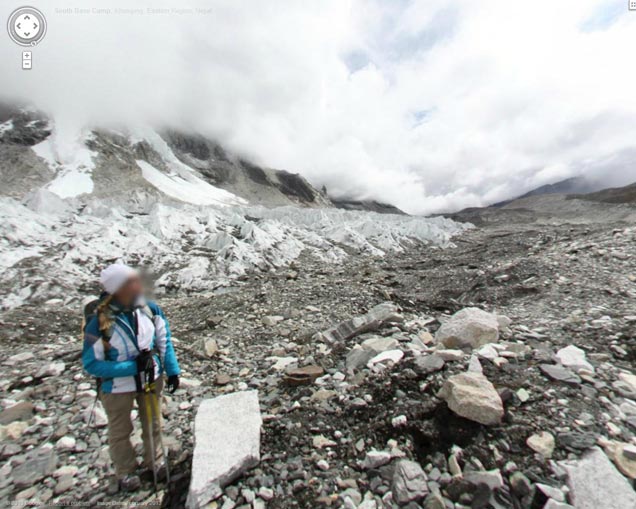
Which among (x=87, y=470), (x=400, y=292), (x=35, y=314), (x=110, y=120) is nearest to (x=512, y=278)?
(x=400, y=292)

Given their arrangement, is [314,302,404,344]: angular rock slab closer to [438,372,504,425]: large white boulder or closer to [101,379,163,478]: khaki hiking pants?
[438,372,504,425]: large white boulder

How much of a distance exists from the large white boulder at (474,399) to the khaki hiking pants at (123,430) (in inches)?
118

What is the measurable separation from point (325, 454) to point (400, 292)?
8080mm

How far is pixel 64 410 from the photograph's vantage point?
3.75 m

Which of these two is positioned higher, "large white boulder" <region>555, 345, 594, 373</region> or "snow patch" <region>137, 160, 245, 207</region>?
"snow patch" <region>137, 160, 245, 207</region>

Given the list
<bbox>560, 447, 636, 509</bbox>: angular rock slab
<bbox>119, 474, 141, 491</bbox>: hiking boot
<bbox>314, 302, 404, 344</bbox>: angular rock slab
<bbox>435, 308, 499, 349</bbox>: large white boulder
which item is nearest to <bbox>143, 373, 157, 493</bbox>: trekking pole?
<bbox>119, 474, 141, 491</bbox>: hiking boot

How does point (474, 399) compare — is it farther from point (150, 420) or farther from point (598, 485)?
point (150, 420)

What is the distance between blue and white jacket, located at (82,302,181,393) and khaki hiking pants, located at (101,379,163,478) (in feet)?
0.37

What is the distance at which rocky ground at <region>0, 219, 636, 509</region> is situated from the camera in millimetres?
2193

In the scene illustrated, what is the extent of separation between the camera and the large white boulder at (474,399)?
2.52 meters

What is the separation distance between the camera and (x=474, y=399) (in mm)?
2604

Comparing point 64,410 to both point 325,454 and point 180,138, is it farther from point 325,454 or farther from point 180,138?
point 180,138

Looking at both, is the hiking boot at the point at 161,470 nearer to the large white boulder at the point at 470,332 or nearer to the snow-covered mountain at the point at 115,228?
the snow-covered mountain at the point at 115,228

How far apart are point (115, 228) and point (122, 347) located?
15706mm
